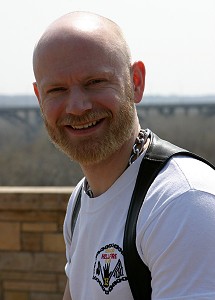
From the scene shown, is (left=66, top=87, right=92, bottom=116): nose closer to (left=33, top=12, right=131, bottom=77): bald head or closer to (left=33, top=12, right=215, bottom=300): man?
(left=33, top=12, right=215, bottom=300): man

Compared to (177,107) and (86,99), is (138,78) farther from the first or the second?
(177,107)

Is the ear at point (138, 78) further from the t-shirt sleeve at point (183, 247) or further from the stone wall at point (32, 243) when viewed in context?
the stone wall at point (32, 243)

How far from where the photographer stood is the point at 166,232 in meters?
1.29

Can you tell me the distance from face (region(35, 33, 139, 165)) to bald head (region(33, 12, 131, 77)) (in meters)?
0.01

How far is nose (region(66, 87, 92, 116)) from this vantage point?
152 centimetres

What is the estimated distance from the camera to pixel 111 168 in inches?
63.5

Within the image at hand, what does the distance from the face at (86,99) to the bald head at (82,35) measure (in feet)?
0.03

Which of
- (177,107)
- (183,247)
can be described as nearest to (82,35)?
(183,247)

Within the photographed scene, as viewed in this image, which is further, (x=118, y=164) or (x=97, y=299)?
(x=118, y=164)

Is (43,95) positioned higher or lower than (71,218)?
higher

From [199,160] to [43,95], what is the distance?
43cm

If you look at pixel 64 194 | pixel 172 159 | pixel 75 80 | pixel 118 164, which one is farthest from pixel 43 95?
pixel 64 194

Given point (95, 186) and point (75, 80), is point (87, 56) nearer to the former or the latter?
point (75, 80)

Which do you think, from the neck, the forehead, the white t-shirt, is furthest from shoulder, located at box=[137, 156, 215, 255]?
the forehead
